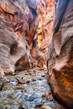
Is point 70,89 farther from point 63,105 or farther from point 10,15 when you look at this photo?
point 10,15

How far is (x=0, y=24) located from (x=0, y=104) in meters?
6.09

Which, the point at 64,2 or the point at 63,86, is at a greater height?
the point at 64,2

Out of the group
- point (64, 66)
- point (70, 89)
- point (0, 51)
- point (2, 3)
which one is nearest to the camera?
point (70, 89)

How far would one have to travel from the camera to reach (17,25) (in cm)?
897

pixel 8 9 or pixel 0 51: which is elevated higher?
pixel 8 9

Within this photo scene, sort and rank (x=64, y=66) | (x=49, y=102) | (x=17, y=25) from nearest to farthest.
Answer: (x=64, y=66), (x=49, y=102), (x=17, y=25)

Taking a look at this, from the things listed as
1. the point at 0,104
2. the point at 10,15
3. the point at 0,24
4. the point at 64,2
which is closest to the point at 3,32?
the point at 0,24

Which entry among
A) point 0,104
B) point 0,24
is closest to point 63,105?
point 0,104

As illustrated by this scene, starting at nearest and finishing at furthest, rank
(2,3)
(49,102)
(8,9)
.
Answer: (49,102), (2,3), (8,9)

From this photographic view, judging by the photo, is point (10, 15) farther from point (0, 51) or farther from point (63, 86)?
point (63, 86)

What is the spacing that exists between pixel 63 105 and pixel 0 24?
264 inches

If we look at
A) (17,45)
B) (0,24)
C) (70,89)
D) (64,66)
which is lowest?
(70,89)

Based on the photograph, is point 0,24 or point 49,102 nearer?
point 49,102

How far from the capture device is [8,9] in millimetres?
7871
